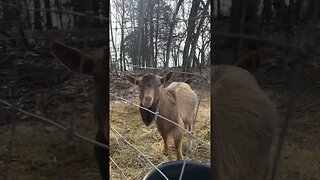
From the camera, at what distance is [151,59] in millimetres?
1249

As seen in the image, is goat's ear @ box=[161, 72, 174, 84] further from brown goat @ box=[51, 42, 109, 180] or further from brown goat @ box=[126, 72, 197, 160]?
brown goat @ box=[51, 42, 109, 180]

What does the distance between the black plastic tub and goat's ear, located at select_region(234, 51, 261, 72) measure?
1.90 ft

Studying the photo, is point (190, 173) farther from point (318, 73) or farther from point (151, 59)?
point (318, 73)

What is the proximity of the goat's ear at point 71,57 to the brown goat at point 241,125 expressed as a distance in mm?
210

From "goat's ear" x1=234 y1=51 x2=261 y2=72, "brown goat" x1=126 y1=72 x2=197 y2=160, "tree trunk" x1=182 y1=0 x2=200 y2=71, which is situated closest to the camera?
"goat's ear" x1=234 y1=51 x2=261 y2=72

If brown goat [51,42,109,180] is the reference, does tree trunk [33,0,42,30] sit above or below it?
above

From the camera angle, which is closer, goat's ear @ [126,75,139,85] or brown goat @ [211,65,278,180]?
brown goat @ [211,65,278,180]

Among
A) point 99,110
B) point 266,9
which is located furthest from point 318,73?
point 99,110

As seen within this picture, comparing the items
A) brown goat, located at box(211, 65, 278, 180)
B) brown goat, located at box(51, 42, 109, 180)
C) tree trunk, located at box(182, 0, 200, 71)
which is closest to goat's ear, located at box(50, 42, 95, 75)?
brown goat, located at box(51, 42, 109, 180)

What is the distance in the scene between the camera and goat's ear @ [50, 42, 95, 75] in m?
0.75

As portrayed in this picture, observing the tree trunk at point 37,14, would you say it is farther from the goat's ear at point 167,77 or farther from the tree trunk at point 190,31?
the goat's ear at point 167,77

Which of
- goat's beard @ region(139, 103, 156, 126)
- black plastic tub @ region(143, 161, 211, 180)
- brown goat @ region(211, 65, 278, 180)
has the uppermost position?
brown goat @ region(211, 65, 278, 180)

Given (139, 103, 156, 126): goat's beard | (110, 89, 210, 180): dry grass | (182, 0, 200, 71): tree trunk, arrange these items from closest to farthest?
(182, 0, 200, 71): tree trunk
(110, 89, 210, 180): dry grass
(139, 103, 156, 126): goat's beard

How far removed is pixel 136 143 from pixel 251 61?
0.83 meters
